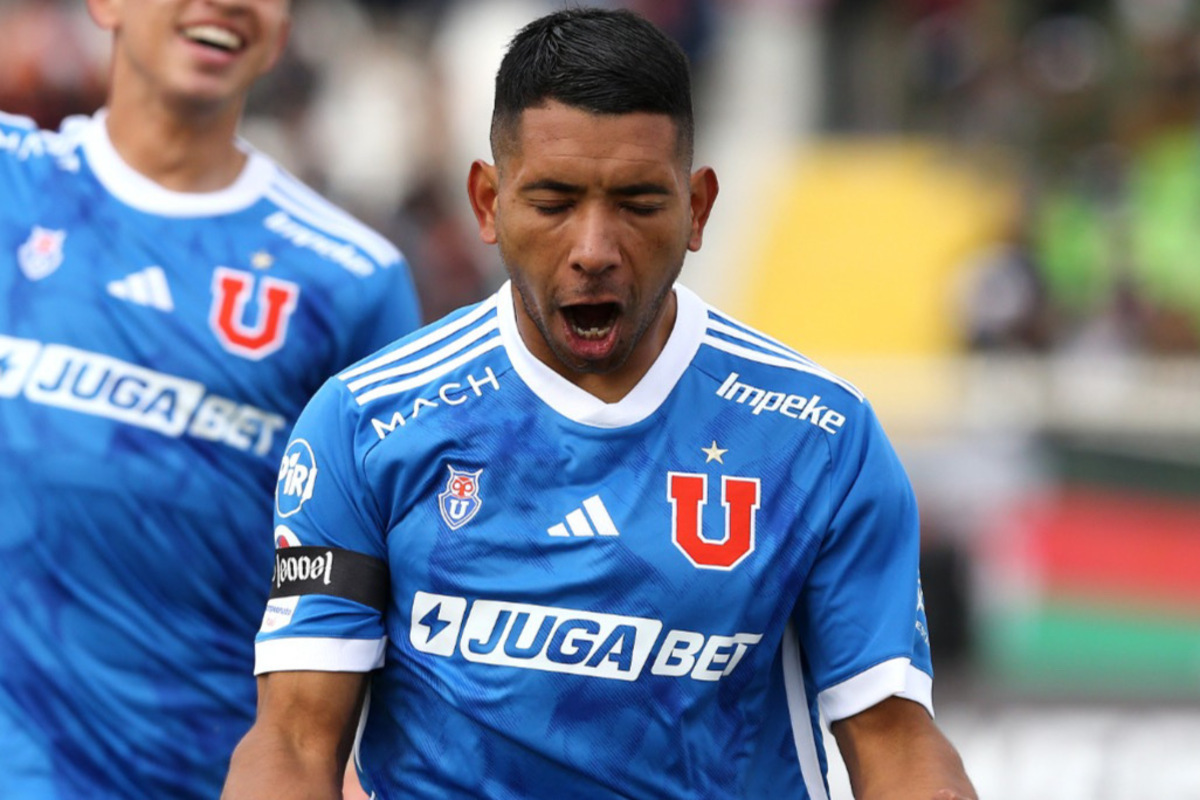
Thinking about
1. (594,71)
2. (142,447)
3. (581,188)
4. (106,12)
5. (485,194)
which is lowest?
(142,447)

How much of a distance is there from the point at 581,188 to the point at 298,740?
3.29ft

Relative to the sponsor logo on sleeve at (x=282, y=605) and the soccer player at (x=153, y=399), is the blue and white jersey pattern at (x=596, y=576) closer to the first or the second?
the sponsor logo on sleeve at (x=282, y=605)

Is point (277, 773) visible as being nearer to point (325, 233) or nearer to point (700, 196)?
point (700, 196)

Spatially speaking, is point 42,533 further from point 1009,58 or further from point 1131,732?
point 1009,58

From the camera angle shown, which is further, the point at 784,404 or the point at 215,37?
A: the point at 215,37

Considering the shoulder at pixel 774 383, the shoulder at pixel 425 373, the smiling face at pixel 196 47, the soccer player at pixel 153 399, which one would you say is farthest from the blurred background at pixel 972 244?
the shoulder at pixel 425 373

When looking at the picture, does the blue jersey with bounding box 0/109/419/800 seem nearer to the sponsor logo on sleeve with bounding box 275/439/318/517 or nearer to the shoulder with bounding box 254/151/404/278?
the shoulder with bounding box 254/151/404/278

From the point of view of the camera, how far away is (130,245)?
464 centimetres

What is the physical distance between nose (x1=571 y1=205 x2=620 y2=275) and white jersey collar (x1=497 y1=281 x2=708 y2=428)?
300mm

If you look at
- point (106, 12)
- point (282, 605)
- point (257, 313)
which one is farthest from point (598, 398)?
point (106, 12)

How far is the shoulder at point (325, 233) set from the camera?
4.70 m

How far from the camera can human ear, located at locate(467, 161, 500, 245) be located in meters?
3.61

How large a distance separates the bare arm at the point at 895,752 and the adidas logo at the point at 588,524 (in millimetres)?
522

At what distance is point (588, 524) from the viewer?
11.4 feet
